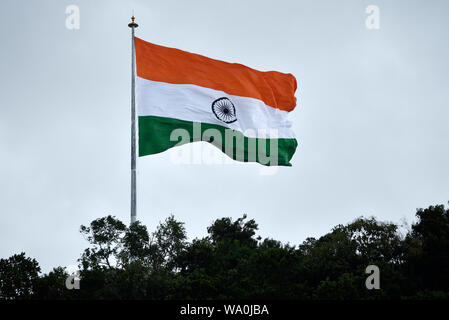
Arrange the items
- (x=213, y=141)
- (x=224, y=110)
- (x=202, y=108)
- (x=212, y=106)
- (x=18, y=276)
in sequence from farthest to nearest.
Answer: (x=18, y=276)
(x=224, y=110)
(x=212, y=106)
(x=202, y=108)
(x=213, y=141)

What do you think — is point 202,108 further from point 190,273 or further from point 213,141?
point 190,273

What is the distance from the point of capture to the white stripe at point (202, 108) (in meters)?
25.3

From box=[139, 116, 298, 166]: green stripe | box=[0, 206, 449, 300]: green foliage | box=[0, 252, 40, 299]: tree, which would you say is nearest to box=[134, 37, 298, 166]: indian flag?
box=[139, 116, 298, 166]: green stripe

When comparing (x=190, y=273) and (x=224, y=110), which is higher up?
(x=224, y=110)

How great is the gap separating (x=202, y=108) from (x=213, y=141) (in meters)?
1.72

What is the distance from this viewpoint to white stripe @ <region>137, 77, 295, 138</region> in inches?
995

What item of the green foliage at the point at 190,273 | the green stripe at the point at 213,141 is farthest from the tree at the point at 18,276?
the green stripe at the point at 213,141

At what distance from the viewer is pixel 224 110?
26.7 metres

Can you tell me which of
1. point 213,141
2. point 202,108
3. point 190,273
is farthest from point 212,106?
point 190,273
